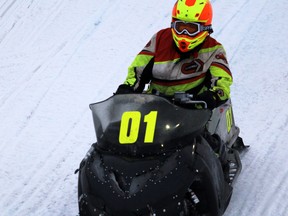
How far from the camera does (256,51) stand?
9117 millimetres

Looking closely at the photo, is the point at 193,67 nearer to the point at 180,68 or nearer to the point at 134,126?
the point at 180,68

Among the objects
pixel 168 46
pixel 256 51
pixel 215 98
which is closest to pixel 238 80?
pixel 256 51

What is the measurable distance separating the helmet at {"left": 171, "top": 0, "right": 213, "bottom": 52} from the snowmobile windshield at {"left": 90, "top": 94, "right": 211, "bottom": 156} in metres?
1.06

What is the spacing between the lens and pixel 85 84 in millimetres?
8398

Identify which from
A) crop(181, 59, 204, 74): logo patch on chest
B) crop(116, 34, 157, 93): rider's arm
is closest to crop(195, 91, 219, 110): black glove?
crop(181, 59, 204, 74): logo patch on chest

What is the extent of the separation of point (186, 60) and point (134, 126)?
1487 mm

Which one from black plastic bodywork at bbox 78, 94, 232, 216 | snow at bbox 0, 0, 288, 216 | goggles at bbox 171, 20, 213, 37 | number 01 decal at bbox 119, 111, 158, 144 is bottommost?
snow at bbox 0, 0, 288, 216

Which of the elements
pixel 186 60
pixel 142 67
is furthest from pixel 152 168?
pixel 142 67

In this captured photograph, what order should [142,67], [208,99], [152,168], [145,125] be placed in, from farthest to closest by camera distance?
[142,67] < [208,99] < [145,125] < [152,168]

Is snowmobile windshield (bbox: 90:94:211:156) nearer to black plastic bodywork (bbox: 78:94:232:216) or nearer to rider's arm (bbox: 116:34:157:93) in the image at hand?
black plastic bodywork (bbox: 78:94:232:216)

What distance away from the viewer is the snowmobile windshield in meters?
4.09

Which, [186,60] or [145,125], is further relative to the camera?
[186,60]

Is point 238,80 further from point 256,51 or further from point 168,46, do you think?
point 168,46

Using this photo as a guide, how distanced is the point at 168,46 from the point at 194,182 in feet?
6.14
